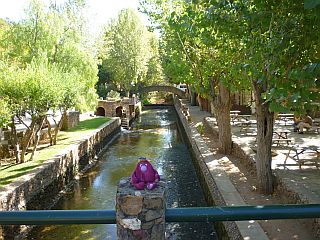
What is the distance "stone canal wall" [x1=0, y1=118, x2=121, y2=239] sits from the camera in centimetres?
1085

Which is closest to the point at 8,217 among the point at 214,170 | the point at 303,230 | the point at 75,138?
the point at 303,230

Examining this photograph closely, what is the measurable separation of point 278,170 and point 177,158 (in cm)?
1081

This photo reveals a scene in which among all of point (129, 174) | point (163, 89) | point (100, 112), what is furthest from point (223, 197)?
point (163, 89)

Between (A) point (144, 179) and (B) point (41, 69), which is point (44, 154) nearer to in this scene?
(B) point (41, 69)

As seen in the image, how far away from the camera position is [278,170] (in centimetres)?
1106

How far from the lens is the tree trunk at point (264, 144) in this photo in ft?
32.7

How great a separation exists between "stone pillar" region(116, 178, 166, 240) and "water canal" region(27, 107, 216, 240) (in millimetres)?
6297

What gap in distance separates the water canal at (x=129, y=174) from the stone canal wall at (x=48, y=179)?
1.80 ft

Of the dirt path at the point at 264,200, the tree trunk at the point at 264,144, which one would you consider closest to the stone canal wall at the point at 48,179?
the dirt path at the point at 264,200

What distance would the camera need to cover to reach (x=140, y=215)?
2518 mm

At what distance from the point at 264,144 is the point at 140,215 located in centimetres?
815

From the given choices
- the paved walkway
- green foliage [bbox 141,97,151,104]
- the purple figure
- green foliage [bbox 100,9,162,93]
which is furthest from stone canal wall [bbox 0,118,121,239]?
green foliage [bbox 141,97,151,104]

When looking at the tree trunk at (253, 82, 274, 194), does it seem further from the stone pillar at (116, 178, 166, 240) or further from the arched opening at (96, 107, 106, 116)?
the arched opening at (96, 107, 106, 116)

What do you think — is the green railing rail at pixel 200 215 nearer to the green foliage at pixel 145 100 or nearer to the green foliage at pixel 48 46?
the green foliage at pixel 48 46
